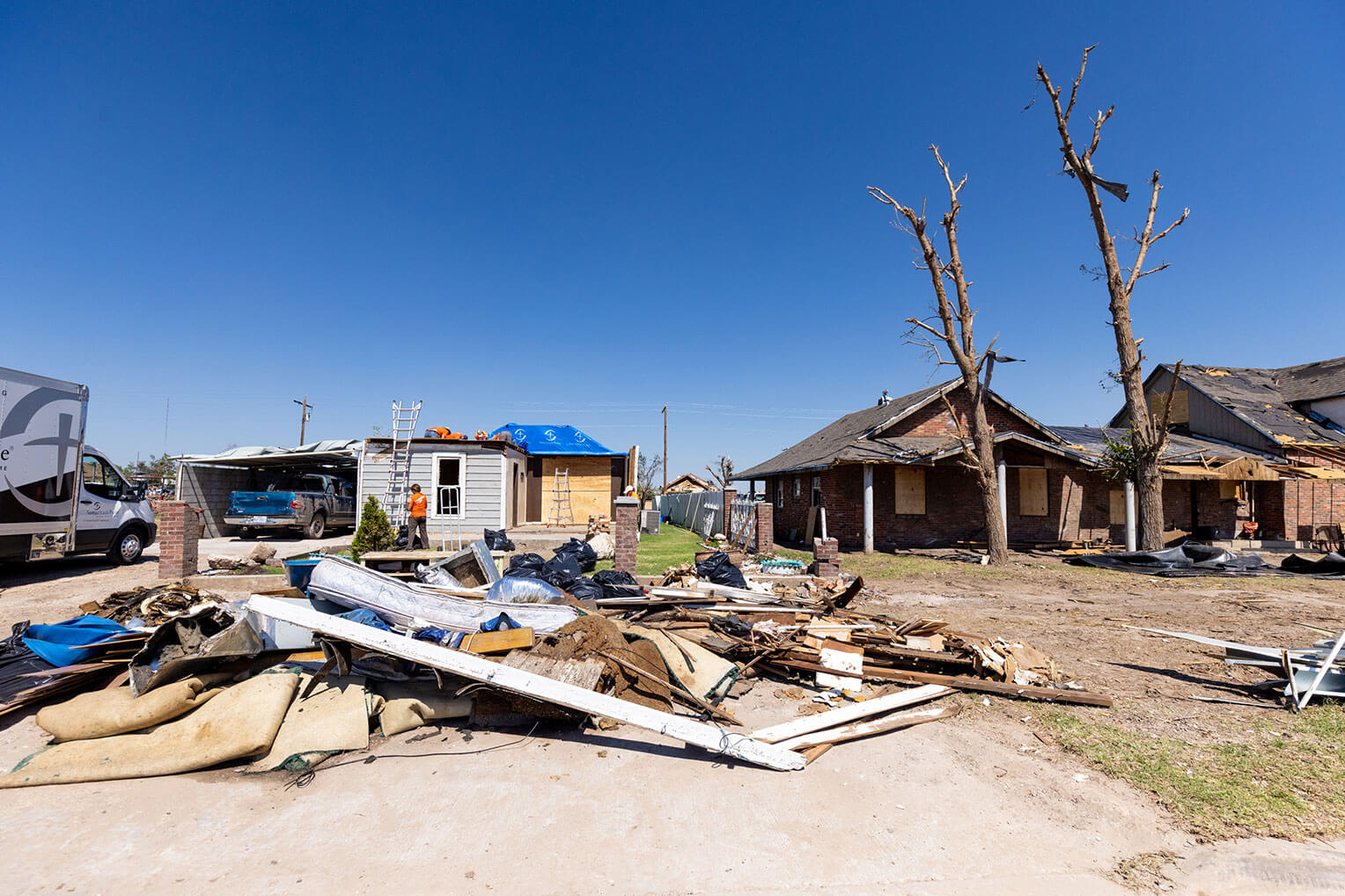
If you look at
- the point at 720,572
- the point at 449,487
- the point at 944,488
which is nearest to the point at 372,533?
the point at 449,487

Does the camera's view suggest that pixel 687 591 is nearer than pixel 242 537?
Yes

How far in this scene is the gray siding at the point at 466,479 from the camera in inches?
673

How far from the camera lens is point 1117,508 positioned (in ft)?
64.4

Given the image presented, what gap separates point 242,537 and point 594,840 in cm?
2179

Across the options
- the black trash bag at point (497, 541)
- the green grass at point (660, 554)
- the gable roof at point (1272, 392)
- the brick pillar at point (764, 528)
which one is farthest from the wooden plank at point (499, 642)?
the gable roof at point (1272, 392)

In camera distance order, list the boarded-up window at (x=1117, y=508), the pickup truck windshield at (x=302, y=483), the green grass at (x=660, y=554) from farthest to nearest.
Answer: the pickup truck windshield at (x=302, y=483) < the boarded-up window at (x=1117, y=508) < the green grass at (x=660, y=554)

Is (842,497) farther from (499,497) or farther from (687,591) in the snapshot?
(687,591)

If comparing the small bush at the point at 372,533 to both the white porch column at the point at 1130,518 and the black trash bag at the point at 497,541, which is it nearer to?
the black trash bag at the point at 497,541

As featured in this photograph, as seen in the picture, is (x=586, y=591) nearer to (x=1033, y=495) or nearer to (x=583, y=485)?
(x=583, y=485)

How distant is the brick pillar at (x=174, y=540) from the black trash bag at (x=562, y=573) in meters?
6.41

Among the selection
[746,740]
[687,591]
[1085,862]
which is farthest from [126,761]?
[687,591]

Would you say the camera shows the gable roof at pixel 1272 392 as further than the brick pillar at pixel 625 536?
Yes

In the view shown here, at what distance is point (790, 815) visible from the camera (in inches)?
138

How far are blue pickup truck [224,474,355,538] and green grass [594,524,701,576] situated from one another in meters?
9.73
